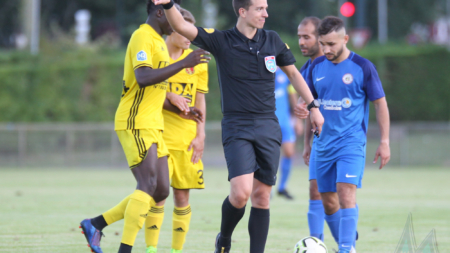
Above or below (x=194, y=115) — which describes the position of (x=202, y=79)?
above

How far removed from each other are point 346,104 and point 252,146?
118 cm

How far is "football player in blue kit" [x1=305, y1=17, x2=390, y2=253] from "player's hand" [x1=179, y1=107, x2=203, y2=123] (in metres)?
1.17

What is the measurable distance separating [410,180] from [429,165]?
5.08 m

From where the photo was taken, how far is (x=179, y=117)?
227 inches

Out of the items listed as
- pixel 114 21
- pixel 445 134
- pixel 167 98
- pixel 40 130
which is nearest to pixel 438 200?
pixel 167 98

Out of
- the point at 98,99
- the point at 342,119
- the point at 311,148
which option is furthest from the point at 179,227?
the point at 98,99

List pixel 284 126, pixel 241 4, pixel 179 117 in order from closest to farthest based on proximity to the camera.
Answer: pixel 241 4
pixel 179 117
pixel 284 126

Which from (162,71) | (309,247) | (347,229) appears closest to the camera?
(162,71)

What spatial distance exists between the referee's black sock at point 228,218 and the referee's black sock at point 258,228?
122 mm

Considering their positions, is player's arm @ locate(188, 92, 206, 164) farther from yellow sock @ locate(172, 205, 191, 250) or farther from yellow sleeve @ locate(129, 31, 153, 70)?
yellow sleeve @ locate(129, 31, 153, 70)

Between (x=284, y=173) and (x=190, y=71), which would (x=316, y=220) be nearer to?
(x=190, y=71)

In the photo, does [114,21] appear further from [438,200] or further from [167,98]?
[167,98]

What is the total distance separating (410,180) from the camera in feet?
51.4

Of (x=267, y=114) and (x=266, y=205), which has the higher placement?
(x=267, y=114)
